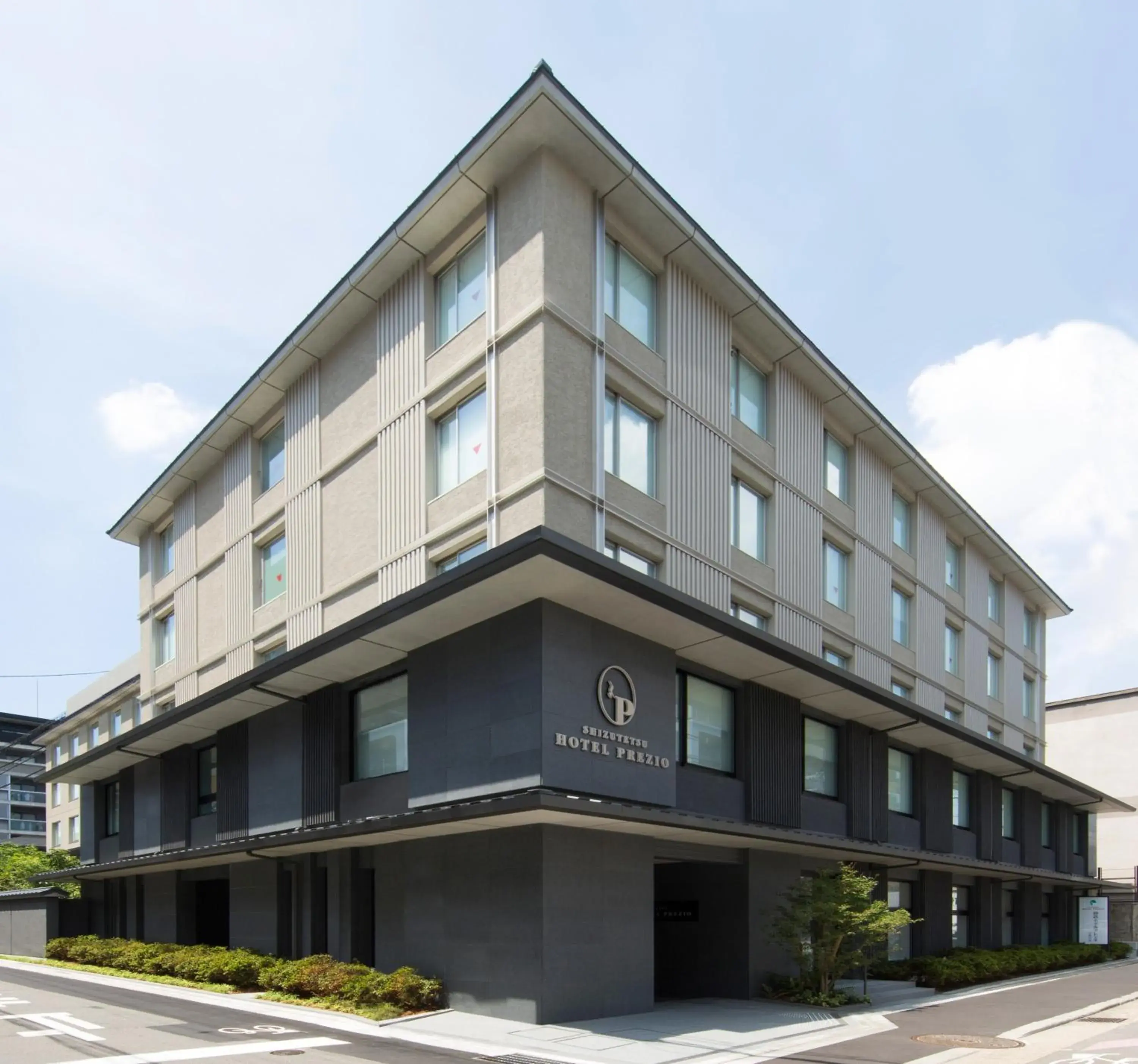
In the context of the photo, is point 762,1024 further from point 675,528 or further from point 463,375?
point 463,375

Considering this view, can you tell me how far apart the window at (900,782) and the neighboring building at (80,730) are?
2905cm

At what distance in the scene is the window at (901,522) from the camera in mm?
34906

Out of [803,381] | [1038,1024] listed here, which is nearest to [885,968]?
[1038,1024]

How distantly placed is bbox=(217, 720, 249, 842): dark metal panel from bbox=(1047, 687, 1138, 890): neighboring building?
50.3m

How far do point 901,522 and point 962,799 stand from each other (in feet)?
33.8

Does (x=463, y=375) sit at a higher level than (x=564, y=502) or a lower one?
higher

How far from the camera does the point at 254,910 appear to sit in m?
27.4

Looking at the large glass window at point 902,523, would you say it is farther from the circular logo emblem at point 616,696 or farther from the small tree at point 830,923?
the circular logo emblem at point 616,696

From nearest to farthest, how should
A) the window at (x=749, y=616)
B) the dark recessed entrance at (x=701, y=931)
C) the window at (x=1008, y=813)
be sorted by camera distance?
the dark recessed entrance at (x=701, y=931) < the window at (x=749, y=616) < the window at (x=1008, y=813)

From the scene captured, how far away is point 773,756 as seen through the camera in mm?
24891

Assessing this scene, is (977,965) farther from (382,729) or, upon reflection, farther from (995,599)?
(995,599)

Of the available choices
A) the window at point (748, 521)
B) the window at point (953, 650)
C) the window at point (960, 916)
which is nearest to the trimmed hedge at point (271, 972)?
the window at point (748, 521)

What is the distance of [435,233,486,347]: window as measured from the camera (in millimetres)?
22484

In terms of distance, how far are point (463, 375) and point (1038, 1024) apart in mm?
17057
